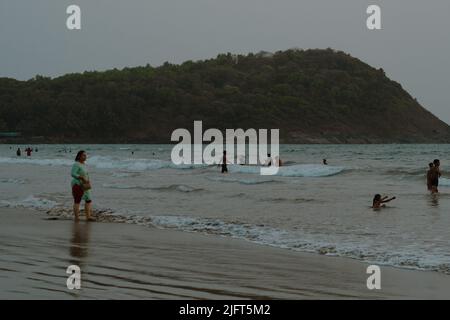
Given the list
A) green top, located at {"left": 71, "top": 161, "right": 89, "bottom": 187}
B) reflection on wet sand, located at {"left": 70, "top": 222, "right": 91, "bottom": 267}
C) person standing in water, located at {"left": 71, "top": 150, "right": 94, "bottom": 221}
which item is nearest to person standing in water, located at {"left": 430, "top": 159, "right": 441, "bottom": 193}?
person standing in water, located at {"left": 71, "top": 150, "right": 94, "bottom": 221}

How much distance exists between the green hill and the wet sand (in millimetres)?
129412

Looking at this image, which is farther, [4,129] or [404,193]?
[4,129]

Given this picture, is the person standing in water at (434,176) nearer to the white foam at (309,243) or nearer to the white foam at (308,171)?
the white foam at (309,243)

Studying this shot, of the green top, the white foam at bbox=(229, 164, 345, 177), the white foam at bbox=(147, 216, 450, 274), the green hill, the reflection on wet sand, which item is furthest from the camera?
the green hill

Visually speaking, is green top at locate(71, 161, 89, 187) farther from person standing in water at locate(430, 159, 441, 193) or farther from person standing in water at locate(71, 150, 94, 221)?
person standing in water at locate(430, 159, 441, 193)

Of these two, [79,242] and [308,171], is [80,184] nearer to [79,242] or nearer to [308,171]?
[79,242]

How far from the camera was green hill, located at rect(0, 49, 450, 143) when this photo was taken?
146 m

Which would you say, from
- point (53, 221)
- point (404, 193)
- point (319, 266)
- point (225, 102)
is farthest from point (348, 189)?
point (225, 102)

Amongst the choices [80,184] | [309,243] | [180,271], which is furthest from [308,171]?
[180,271]

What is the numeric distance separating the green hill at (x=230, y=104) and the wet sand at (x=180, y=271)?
5095 inches

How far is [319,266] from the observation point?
851cm

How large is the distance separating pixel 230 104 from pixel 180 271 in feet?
475

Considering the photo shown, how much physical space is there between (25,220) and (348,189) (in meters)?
13.5
